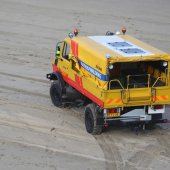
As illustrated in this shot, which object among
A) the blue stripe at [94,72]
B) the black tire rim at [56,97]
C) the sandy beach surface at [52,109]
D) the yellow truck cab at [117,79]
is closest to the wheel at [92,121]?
the yellow truck cab at [117,79]

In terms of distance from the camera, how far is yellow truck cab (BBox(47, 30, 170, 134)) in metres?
13.5

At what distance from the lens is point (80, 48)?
48.3 ft

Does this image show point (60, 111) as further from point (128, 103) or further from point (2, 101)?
point (128, 103)

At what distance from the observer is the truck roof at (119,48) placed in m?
13.7

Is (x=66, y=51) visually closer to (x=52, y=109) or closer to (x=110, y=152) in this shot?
(x=52, y=109)

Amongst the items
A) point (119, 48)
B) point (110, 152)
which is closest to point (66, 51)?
point (119, 48)

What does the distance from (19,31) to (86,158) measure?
46.7 ft

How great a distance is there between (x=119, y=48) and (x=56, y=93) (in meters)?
2.92

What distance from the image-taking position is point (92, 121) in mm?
14055

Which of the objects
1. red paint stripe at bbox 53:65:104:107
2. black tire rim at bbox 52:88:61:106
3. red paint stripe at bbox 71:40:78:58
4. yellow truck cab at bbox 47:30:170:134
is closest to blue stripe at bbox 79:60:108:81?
yellow truck cab at bbox 47:30:170:134

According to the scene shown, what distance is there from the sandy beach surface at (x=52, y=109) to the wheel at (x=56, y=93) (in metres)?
0.20

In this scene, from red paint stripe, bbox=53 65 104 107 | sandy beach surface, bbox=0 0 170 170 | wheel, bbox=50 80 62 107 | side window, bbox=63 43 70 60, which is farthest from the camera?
wheel, bbox=50 80 62 107

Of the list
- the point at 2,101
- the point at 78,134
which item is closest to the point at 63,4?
the point at 2,101

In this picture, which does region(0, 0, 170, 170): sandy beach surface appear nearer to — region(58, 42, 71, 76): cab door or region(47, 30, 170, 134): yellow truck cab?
region(47, 30, 170, 134): yellow truck cab
